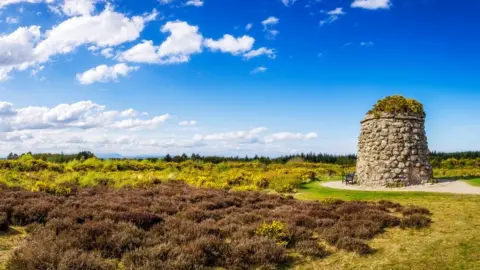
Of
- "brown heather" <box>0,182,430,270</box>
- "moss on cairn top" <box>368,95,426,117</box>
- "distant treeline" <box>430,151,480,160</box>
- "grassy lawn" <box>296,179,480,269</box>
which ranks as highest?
"moss on cairn top" <box>368,95,426,117</box>

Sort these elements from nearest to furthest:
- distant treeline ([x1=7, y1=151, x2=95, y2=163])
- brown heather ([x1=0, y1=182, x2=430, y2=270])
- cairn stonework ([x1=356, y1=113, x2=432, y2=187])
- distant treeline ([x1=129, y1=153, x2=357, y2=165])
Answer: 1. brown heather ([x1=0, y1=182, x2=430, y2=270])
2. cairn stonework ([x1=356, y1=113, x2=432, y2=187])
3. distant treeline ([x1=7, y1=151, x2=95, y2=163])
4. distant treeline ([x1=129, y1=153, x2=357, y2=165])

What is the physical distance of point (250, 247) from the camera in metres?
8.30

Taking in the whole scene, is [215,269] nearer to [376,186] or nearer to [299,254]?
[299,254]

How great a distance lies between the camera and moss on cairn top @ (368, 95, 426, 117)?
22281 millimetres

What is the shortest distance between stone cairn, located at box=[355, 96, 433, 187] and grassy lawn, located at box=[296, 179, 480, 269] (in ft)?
23.9

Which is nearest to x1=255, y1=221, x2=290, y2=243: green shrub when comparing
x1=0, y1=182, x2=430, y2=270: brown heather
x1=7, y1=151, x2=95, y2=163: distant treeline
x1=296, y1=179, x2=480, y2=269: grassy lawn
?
x1=0, y1=182, x2=430, y2=270: brown heather

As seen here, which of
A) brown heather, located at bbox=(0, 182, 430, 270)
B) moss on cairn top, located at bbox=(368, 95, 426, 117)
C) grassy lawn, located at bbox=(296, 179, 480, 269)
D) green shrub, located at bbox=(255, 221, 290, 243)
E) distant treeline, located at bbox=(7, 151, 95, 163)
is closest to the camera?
brown heather, located at bbox=(0, 182, 430, 270)

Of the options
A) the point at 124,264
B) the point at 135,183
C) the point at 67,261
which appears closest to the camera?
the point at 67,261

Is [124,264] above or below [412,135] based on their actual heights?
below

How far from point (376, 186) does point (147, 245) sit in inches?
673

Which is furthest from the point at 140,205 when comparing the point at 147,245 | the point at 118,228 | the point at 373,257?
the point at 373,257

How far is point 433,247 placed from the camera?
9164mm

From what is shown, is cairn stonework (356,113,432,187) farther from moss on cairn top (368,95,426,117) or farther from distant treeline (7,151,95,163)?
distant treeline (7,151,95,163)

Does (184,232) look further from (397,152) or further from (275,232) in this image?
(397,152)
